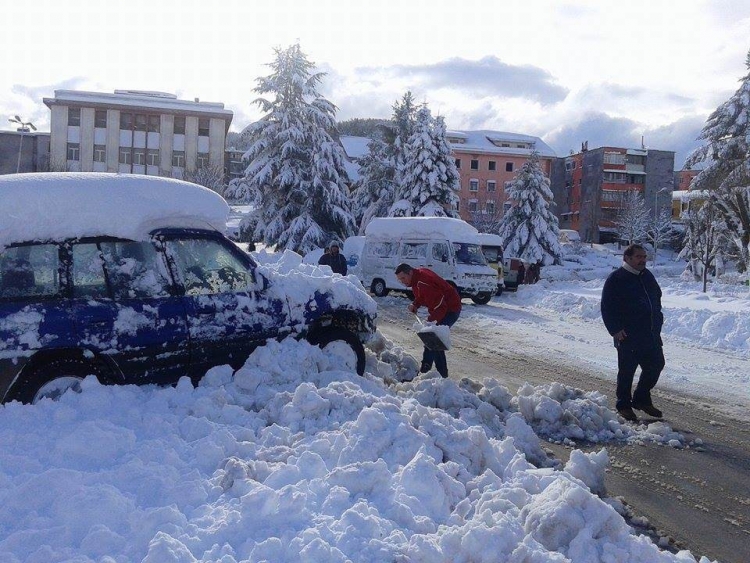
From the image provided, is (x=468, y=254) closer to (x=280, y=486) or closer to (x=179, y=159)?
(x=280, y=486)

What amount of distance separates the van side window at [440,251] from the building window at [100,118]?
162 feet

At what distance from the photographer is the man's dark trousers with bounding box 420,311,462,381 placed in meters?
8.37

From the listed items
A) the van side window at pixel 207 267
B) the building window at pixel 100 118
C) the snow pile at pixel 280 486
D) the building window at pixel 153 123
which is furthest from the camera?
the building window at pixel 153 123

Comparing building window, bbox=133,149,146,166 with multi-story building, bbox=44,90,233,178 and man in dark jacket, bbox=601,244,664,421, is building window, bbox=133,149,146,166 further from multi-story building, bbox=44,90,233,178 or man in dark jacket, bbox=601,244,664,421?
man in dark jacket, bbox=601,244,664,421

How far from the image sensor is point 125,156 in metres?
61.6

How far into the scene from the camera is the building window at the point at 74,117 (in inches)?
2386

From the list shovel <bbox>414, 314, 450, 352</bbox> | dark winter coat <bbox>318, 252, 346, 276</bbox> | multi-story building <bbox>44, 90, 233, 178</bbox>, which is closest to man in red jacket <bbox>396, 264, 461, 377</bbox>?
shovel <bbox>414, 314, 450, 352</bbox>

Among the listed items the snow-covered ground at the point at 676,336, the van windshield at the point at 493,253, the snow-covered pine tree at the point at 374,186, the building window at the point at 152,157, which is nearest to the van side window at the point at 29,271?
the snow-covered ground at the point at 676,336

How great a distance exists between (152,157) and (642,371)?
6126 cm

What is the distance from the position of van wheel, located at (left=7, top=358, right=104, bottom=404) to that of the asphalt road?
4.19 meters

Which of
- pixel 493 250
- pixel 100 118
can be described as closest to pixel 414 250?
pixel 493 250

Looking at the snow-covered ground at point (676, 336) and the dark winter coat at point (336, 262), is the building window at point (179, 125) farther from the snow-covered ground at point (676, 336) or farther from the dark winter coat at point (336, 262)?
the dark winter coat at point (336, 262)

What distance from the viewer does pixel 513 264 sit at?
28.5 metres

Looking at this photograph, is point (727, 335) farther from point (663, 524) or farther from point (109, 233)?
point (109, 233)
